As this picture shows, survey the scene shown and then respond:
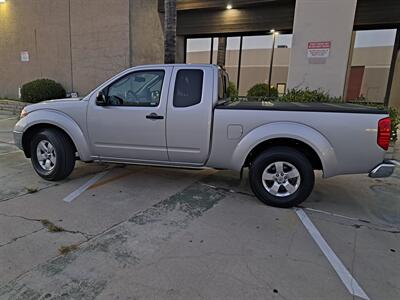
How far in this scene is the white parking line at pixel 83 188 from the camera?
13.8 feet

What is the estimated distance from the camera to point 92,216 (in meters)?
3.68

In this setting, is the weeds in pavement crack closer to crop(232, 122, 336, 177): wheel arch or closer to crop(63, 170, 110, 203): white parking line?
crop(63, 170, 110, 203): white parking line

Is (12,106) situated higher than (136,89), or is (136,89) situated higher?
(136,89)

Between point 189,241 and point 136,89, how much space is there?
2.50m

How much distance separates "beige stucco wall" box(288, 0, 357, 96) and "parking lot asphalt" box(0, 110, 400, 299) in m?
5.10

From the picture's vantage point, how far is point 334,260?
288 centimetres

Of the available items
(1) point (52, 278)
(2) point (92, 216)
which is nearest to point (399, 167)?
(2) point (92, 216)

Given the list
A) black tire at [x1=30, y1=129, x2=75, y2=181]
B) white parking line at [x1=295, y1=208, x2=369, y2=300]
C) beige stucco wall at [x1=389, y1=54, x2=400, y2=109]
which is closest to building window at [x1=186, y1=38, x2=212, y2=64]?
beige stucco wall at [x1=389, y1=54, x2=400, y2=109]

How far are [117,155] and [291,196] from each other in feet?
8.89

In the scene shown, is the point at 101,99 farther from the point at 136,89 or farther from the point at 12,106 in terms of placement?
the point at 12,106

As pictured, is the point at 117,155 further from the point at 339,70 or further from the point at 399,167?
the point at 339,70

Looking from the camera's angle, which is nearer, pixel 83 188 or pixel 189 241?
pixel 189 241

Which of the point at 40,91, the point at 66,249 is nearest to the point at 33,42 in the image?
the point at 40,91

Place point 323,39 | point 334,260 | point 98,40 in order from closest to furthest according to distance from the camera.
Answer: point 334,260 → point 323,39 → point 98,40
